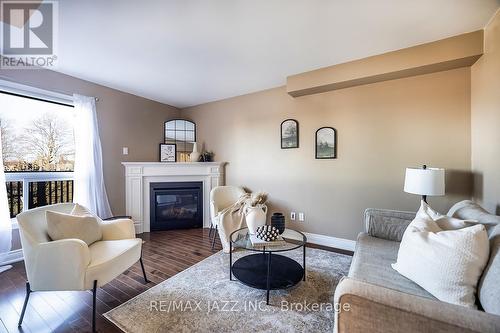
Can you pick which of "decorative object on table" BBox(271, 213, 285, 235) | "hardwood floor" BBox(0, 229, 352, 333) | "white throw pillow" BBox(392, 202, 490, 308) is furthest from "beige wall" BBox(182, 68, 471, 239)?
"hardwood floor" BBox(0, 229, 352, 333)

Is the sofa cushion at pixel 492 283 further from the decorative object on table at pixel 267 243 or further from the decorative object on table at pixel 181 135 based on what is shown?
the decorative object on table at pixel 181 135

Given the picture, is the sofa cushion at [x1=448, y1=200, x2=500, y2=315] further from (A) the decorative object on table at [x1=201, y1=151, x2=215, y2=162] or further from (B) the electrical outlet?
(A) the decorative object on table at [x1=201, y1=151, x2=215, y2=162]

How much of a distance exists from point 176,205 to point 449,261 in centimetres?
367

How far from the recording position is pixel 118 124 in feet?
11.3

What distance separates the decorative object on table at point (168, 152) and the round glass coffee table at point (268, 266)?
2508 millimetres

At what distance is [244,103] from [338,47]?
5.91 feet

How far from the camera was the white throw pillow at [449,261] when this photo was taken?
1.07m

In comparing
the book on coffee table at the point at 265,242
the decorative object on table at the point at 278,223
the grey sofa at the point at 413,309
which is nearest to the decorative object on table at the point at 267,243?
the book on coffee table at the point at 265,242

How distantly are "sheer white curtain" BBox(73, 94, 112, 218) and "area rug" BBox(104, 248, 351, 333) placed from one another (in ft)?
6.09

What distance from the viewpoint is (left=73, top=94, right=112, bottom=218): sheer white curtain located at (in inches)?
116

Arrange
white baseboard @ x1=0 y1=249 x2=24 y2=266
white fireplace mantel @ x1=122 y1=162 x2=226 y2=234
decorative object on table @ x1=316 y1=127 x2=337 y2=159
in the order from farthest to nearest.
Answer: white fireplace mantel @ x1=122 y1=162 x2=226 y2=234
decorative object on table @ x1=316 y1=127 x2=337 y2=159
white baseboard @ x1=0 y1=249 x2=24 y2=266

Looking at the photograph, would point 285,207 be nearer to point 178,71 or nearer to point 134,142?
point 178,71

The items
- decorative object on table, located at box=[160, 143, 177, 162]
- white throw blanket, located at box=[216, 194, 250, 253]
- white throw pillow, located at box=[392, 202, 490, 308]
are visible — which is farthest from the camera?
decorative object on table, located at box=[160, 143, 177, 162]

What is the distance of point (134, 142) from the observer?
3.68m
